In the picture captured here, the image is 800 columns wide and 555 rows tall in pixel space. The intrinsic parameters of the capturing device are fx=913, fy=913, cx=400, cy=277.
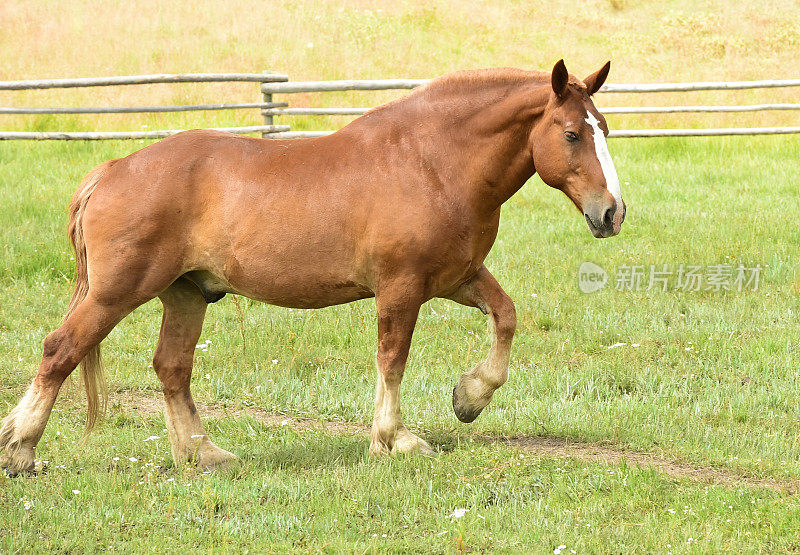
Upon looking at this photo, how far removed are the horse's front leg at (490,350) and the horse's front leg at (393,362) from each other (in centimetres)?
36

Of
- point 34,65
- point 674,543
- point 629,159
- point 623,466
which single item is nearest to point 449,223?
point 623,466

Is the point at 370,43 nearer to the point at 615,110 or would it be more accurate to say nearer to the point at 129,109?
the point at 615,110

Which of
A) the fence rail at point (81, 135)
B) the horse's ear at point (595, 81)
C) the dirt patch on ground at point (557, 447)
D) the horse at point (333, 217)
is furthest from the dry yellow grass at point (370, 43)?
the horse's ear at point (595, 81)

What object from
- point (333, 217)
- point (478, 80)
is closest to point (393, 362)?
point (333, 217)

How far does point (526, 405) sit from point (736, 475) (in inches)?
59.7

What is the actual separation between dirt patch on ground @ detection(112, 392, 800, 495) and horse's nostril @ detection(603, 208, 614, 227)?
51.0 inches

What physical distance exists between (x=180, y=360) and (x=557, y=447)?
2291mm

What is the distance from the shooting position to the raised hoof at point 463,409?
5.30 meters

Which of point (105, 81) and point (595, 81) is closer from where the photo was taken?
point (595, 81)

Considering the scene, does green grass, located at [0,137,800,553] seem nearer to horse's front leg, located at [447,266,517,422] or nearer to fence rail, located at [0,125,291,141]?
horse's front leg, located at [447,266,517,422]

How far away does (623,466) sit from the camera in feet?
15.8

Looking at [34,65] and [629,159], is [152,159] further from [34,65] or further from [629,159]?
[34,65]

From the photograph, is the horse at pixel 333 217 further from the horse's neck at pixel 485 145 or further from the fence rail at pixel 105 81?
the fence rail at pixel 105 81

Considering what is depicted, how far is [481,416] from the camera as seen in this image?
5914 mm
